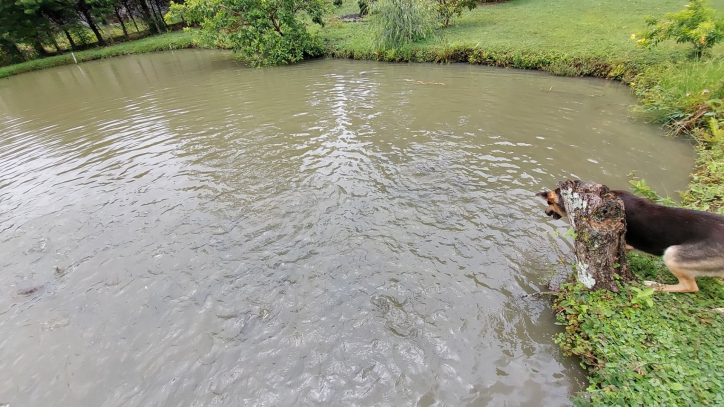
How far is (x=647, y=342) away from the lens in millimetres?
2684

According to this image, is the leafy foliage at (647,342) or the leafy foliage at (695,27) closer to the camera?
the leafy foliage at (647,342)

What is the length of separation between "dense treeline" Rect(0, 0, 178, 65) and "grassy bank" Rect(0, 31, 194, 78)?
6.85ft

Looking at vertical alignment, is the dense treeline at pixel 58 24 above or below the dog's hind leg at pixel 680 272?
above

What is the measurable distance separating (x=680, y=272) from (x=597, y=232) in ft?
2.45

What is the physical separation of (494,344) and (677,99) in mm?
7575

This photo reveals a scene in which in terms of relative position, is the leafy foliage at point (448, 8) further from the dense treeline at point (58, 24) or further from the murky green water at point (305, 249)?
the dense treeline at point (58, 24)

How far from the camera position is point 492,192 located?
216 inches

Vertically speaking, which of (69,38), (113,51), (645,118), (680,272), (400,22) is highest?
(69,38)

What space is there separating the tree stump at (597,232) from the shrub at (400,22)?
14.1 metres

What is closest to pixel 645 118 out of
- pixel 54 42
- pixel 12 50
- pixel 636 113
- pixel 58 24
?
pixel 636 113

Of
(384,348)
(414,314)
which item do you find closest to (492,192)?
(414,314)

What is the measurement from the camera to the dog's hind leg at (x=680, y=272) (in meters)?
2.88

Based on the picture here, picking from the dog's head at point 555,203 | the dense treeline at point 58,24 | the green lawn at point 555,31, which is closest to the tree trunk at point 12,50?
the dense treeline at point 58,24

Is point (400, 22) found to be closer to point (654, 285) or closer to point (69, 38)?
point (654, 285)
